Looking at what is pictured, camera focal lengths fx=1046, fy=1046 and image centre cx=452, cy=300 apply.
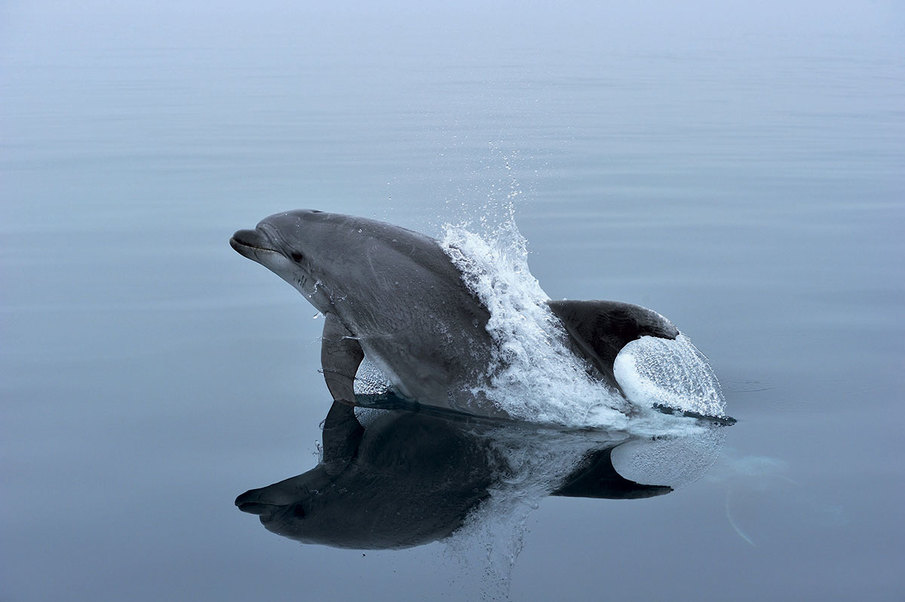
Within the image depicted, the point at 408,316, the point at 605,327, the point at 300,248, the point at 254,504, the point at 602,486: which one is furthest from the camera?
the point at 300,248

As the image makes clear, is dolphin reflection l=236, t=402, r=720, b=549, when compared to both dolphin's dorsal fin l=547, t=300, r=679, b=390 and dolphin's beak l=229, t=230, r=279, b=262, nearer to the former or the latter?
dolphin's dorsal fin l=547, t=300, r=679, b=390

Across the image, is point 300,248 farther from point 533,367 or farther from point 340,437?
point 533,367

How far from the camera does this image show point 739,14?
12075cm

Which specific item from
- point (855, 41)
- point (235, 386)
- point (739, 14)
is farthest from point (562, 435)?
point (739, 14)

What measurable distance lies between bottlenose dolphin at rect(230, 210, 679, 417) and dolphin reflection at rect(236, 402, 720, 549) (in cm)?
47

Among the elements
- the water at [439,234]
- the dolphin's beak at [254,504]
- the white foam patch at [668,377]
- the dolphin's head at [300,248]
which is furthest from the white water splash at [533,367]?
the dolphin's beak at [254,504]

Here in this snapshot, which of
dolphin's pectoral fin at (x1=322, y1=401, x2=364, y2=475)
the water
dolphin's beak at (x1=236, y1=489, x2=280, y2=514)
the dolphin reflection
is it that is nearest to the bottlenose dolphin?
dolphin's pectoral fin at (x1=322, y1=401, x2=364, y2=475)

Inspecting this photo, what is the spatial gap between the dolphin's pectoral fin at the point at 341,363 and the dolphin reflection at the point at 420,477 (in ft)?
1.49

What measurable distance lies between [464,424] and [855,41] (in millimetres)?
66277

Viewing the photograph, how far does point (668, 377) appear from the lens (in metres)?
10.9

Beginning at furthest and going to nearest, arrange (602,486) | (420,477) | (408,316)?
(408,316)
(420,477)
(602,486)

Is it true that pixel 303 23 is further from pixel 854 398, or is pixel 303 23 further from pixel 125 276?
pixel 854 398

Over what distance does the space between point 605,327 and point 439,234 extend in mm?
6061

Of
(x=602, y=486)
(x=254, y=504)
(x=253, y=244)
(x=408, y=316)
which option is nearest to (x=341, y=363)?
(x=408, y=316)
